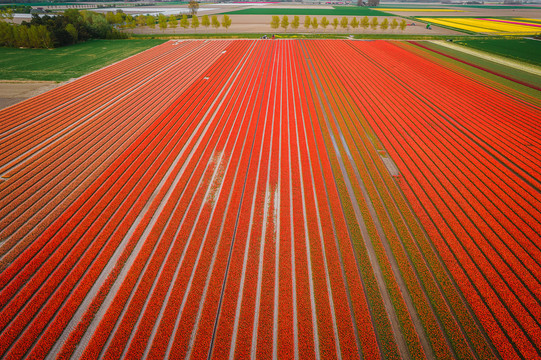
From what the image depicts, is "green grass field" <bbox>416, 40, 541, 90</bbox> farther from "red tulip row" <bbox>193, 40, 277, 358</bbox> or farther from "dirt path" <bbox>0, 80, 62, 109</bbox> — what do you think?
"dirt path" <bbox>0, 80, 62, 109</bbox>

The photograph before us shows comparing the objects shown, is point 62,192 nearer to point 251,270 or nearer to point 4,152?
point 4,152

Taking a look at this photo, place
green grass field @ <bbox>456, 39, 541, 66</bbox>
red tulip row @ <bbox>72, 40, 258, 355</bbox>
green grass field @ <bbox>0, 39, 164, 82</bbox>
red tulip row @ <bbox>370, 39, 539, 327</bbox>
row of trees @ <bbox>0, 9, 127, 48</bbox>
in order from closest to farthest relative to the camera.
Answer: red tulip row @ <bbox>72, 40, 258, 355</bbox>, red tulip row @ <bbox>370, 39, 539, 327</bbox>, green grass field @ <bbox>0, 39, 164, 82</bbox>, green grass field @ <bbox>456, 39, 541, 66</bbox>, row of trees @ <bbox>0, 9, 127, 48</bbox>

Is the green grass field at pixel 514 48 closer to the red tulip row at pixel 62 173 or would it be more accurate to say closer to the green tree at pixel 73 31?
the red tulip row at pixel 62 173

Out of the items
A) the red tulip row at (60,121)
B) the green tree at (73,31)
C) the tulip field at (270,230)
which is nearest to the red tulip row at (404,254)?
the tulip field at (270,230)

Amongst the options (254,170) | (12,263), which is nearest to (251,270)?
(254,170)

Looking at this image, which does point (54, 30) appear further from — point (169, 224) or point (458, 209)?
point (458, 209)


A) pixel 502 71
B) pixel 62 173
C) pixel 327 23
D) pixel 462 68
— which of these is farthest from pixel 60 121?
pixel 327 23

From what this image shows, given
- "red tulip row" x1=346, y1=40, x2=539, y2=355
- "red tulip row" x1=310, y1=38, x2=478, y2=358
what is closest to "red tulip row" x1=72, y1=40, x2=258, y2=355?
"red tulip row" x1=310, y1=38, x2=478, y2=358
